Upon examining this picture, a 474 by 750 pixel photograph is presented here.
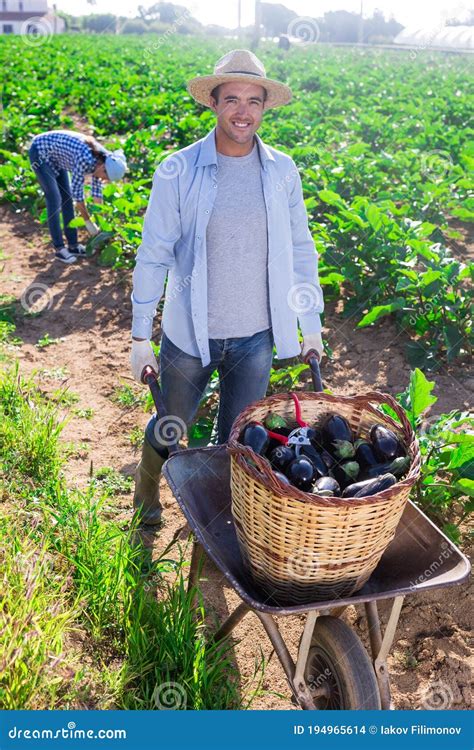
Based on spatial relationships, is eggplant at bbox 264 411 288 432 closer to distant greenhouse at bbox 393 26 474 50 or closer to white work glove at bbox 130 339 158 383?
white work glove at bbox 130 339 158 383

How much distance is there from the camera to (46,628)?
2.49 m

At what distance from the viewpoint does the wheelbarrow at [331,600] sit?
7.30 feet

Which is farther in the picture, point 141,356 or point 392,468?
point 141,356

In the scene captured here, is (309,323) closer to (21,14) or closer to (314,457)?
(314,457)

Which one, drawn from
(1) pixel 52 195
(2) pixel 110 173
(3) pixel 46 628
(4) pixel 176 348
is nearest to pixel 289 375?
(4) pixel 176 348

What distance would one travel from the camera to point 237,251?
2.92 m

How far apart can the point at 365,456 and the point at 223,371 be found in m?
1.00

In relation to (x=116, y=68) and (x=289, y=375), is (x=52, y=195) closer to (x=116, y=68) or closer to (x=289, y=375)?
(x=289, y=375)

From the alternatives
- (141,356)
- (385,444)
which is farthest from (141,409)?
(385,444)

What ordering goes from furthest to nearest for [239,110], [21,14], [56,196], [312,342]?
[21,14]
[56,196]
[312,342]
[239,110]

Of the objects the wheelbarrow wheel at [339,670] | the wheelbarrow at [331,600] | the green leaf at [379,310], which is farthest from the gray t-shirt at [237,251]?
the green leaf at [379,310]

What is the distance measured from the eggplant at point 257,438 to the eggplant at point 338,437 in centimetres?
24

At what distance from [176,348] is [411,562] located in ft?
4.17

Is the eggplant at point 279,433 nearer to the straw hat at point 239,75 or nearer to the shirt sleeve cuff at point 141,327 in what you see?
the shirt sleeve cuff at point 141,327
